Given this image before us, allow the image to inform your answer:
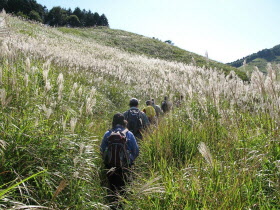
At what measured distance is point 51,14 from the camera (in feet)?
277

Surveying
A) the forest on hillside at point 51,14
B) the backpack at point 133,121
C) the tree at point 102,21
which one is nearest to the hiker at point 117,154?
the backpack at point 133,121

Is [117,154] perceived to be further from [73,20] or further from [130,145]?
[73,20]

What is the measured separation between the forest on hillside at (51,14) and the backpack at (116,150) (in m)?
55.3

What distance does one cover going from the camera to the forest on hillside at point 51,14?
67831 millimetres

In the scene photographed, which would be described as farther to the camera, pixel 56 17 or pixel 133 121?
pixel 56 17

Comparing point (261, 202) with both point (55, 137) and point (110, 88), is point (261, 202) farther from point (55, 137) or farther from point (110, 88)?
point (110, 88)

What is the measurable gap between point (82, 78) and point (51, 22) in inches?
3295

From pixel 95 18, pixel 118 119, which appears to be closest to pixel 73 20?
pixel 95 18

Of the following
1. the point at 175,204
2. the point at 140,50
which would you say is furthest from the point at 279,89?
the point at 140,50

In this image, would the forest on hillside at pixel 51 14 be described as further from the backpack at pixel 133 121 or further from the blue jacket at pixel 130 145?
the blue jacket at pixel 130 145

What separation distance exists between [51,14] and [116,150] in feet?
298

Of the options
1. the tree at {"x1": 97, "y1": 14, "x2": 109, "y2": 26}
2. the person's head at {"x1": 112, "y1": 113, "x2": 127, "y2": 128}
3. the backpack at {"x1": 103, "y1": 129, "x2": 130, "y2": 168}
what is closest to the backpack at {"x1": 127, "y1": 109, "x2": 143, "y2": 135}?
the person's head at {"x1": 112, "y1": 113, "x2": 127, "y2": 128}

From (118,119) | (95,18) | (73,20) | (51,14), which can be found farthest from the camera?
(95,18)

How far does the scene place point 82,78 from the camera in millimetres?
11031
